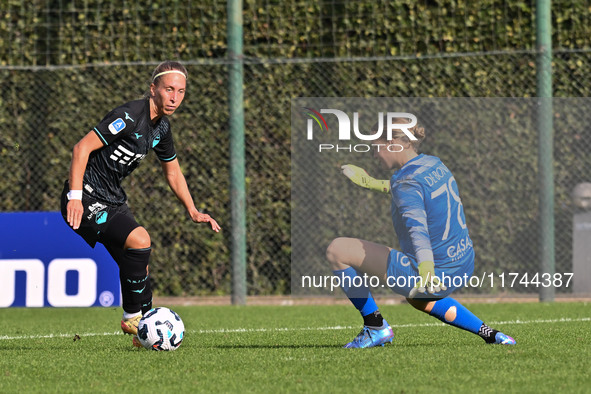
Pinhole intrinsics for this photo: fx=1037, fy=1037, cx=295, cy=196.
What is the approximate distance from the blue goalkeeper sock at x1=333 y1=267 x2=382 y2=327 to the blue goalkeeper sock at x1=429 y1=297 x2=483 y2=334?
1.22 feet

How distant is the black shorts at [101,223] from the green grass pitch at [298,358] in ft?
2.32

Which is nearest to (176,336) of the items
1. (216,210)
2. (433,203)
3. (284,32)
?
(433,203)

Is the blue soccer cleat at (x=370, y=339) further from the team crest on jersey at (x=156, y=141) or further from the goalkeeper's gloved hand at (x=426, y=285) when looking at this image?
the team crest on jersey at (x=156, y=141)

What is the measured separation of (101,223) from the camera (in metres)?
6.45

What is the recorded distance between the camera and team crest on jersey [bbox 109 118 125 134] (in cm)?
629

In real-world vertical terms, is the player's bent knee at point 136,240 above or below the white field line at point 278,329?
above

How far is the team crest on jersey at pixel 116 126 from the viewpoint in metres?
6.29

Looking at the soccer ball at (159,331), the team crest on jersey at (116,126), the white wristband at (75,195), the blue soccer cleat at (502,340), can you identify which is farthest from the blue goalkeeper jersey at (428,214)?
the white wristband at (75,195)

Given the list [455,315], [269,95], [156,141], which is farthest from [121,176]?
[269,95]

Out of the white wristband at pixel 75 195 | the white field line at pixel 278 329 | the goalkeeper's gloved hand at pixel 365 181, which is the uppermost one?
the white wristband at pixel 75 195

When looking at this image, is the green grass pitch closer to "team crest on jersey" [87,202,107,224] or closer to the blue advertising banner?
the blue advertising banner

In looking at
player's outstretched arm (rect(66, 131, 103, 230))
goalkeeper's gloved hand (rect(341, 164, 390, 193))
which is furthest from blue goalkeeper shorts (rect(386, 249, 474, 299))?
player's outstretched arm (rect(66, 131, 103, 230))

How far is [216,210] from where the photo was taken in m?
10.7

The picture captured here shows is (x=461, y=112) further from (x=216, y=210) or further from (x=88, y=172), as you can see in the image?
(x=88, y=172)
